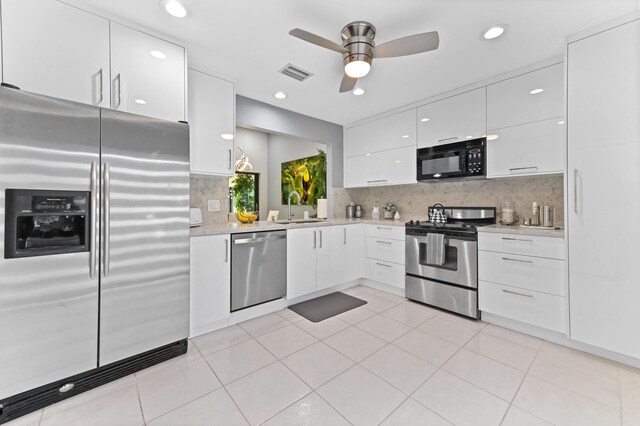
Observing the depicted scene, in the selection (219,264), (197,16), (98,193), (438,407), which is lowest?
(438,407)

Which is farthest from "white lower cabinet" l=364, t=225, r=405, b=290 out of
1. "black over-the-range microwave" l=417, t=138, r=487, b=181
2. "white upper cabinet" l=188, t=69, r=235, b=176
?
"white upper cabinet" l=188, t=69, r=235, b=176

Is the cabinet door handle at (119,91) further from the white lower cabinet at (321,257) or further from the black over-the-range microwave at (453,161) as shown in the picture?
the black over-the-range microwave at (453,161)

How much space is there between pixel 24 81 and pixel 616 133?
3.78 metres

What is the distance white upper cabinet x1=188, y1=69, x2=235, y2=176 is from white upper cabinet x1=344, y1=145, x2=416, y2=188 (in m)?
1.99

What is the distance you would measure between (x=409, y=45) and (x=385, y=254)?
2.36m

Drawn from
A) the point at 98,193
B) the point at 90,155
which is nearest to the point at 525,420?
the point at 98,193

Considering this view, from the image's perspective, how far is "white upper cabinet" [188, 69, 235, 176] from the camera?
2.47 meters

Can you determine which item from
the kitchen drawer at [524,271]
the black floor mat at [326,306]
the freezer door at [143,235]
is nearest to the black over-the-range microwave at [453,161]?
the kitchen drawer at [524,271]

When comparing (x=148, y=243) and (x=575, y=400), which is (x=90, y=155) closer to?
(x=148, y=243)

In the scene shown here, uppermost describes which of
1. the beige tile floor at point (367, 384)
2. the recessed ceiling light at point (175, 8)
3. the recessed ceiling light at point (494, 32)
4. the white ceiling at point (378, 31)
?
the white ceiling at point (378, 31)

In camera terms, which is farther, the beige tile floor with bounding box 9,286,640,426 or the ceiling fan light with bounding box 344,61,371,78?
the ceiling fan light with bounding box 344,61,371,78

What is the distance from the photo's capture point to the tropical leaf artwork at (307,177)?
5094 mm

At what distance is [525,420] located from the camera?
1.41 metres

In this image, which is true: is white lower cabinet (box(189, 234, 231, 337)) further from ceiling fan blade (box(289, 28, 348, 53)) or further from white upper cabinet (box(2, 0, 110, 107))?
ceiling fan blade (box(289, 28, 348, 53))
